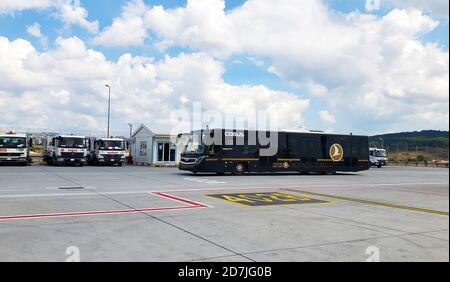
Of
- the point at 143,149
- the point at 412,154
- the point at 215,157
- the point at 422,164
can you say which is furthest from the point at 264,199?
the point at 412,154

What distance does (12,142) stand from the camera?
33094 mm

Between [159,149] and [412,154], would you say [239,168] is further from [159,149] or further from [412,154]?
[412,154]

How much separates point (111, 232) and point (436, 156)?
215ft

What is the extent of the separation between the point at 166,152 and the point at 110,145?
6.03 metres

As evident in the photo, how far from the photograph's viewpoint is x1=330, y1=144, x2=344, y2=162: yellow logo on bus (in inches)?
1121

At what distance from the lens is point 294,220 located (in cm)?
851

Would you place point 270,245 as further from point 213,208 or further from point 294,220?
point 213,208

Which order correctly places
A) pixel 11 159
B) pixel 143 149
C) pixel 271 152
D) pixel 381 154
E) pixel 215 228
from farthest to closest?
pixel 381 154, pixel 143 149, pixel 11 159, pixel 271 152, pixel 215 228

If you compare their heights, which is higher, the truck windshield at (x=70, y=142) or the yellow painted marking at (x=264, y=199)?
the truck windshield at (x=70, y=142)

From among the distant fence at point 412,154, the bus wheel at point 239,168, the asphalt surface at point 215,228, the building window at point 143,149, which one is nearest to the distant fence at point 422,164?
the distant fence at point 412,154

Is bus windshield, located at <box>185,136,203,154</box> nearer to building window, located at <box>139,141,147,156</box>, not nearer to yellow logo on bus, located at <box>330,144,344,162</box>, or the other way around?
yellow logo on bus, located at <box>330,144,344,162</box>

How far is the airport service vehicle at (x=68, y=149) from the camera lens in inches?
1336

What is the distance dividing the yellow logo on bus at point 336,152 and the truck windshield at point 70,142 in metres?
21.0

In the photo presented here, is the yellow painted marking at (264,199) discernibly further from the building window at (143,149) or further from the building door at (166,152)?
the building window at (143,149)
